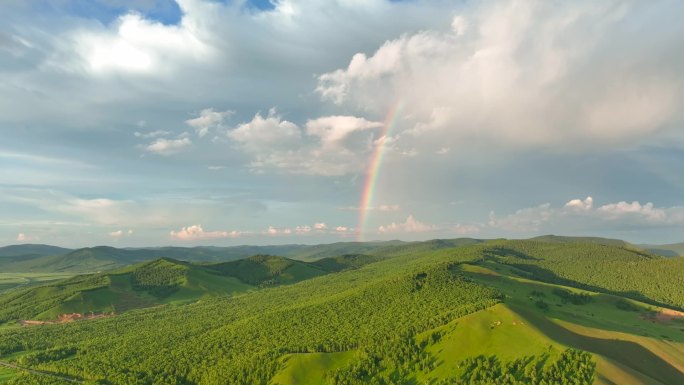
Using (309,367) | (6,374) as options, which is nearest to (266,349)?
(309,367)

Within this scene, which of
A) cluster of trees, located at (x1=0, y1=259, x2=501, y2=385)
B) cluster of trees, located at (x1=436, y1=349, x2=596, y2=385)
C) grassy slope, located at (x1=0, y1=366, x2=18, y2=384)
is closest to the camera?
cluster of trees, located at (x1=436, y1=349, x2=596, y2=385)

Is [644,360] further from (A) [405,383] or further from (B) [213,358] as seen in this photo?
(B) [213,358]

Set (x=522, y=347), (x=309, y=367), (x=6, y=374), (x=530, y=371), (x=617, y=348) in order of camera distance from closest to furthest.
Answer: (x=530, y=371) < (x=522, y=347) < (x=617, y=348) < (x=309, y=367) < (x=6, y=374)

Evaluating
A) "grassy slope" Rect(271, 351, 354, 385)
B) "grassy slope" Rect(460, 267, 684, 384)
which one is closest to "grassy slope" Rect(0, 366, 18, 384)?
"grassy slope" Rect(271, 351, 354, 385)

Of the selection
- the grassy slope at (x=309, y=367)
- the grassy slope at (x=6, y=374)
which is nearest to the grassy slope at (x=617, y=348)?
the grassy slope at (x=309, y=367)

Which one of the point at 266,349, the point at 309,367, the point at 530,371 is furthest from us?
the point at 266,349

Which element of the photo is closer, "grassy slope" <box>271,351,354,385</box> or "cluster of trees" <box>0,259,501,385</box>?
"grassy slope" <box>271,351,354,385</box>

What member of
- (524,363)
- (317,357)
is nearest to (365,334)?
(317,357)

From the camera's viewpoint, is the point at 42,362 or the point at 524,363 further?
the point at 42,362

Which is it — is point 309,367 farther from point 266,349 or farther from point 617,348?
point 617,348

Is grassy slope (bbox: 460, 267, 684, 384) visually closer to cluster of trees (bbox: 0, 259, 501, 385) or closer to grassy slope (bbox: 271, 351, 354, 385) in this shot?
cluster of trees (bbox: 0, 259, 501, 385)

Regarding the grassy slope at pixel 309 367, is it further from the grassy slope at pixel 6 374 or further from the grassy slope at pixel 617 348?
the grassy slope at pixel 6 374
